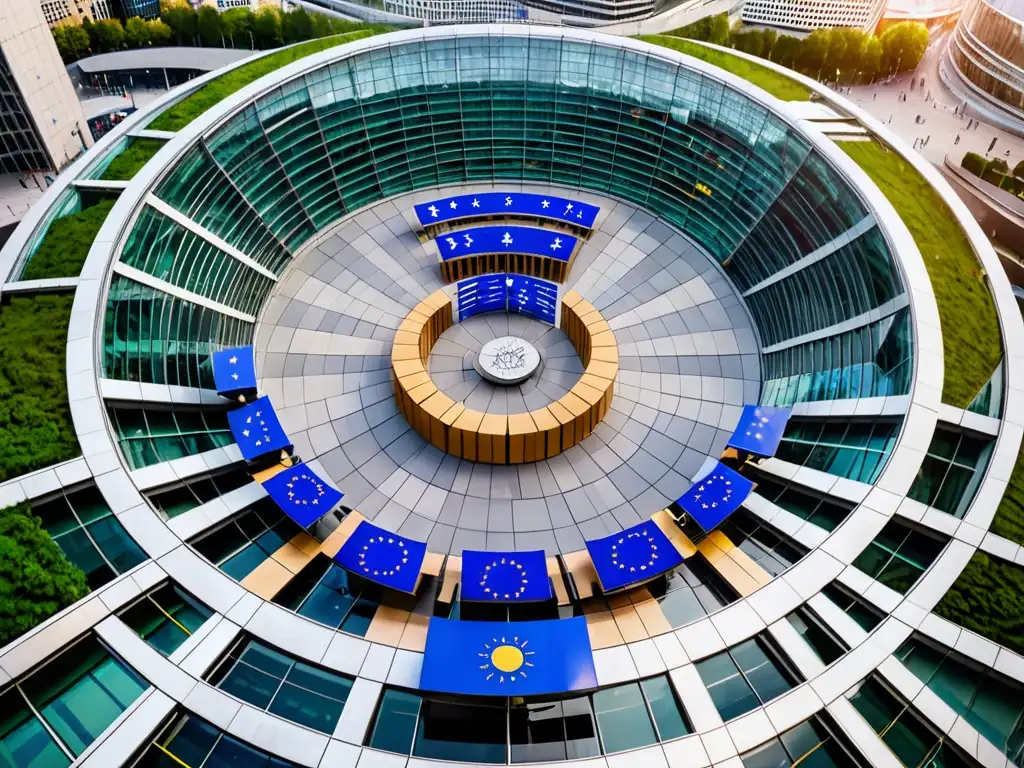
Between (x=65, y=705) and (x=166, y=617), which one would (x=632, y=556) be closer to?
(x=166, y=617)

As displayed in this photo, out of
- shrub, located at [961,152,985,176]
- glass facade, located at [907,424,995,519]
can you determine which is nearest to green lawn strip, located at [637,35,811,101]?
glass facade, located at [907,424,995,519]

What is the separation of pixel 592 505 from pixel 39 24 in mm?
85622

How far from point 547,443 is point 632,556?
10.0 m

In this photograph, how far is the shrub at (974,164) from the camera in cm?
8006

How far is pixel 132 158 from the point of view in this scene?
152ft

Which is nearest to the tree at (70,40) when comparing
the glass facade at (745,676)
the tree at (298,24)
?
the tree at (298,24)

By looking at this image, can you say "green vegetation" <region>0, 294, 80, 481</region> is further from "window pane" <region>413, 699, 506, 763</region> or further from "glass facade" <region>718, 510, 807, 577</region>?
"glass facade" <region>718, 510, 807, 577</region>

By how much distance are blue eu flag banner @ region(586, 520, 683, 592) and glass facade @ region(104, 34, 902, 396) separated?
60.7ft

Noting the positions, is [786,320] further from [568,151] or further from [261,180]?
[261,180]

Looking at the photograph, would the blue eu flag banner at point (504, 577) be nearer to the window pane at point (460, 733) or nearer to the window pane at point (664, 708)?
the window pane at point (460, 733)

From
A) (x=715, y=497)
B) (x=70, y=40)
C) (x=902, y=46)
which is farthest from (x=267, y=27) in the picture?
(x=715, y=497)

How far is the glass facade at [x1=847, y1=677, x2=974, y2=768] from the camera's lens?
2530 cm

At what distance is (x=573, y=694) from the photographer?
2712 cm

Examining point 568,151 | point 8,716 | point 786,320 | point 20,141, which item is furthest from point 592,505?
point 20,141
